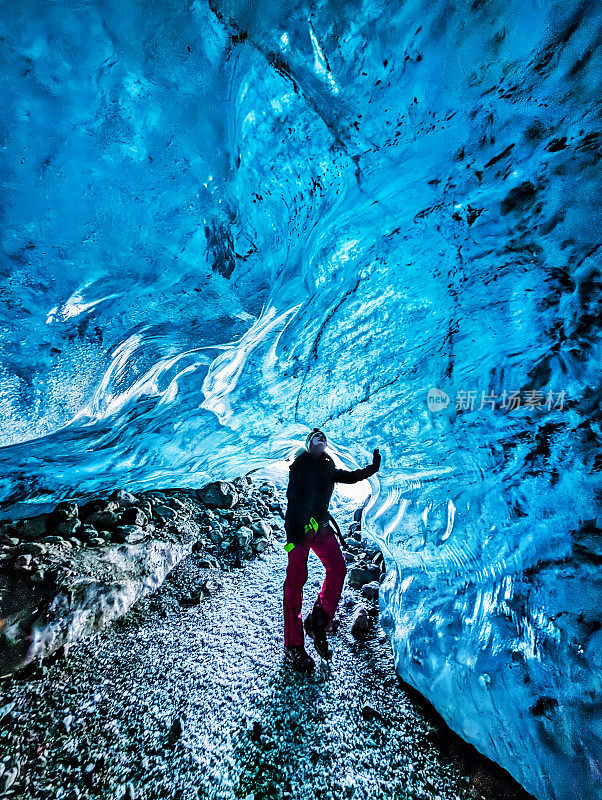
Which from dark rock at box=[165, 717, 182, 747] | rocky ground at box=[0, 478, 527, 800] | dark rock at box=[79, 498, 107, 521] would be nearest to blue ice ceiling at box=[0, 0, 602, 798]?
rocky ground at box=[0, 478, 527, 800]

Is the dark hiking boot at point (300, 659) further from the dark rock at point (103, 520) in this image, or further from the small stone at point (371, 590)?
the dark rock at point (103, 520)

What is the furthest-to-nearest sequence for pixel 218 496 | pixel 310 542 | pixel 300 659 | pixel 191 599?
pixel 218 496, pixel 191 599, pixel 310 542, pixel 300 659

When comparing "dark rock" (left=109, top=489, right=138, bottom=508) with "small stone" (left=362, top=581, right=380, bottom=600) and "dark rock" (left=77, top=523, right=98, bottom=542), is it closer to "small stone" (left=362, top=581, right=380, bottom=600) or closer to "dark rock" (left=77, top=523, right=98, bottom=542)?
"dark rock" (left=77, top=523, right=98, bottom=542)

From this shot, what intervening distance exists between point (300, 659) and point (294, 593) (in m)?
0.53

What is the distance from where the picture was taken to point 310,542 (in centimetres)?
247

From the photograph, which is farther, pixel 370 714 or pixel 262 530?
pixel 262 530

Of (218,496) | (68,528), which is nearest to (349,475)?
(218,496)

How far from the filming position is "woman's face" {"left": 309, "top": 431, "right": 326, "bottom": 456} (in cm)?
274

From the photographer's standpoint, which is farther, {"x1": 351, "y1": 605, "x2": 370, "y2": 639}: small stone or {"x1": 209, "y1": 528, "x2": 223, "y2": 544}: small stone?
{"x1": 209, "y1": 528, "x2": 223, "y2": 544}: small stone

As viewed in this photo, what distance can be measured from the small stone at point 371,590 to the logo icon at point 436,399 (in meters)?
2.28

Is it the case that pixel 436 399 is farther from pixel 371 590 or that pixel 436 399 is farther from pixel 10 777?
pixel 10 777

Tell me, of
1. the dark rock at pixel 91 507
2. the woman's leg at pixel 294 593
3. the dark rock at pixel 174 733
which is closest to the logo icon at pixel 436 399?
the woman's leg at pixel 294 593

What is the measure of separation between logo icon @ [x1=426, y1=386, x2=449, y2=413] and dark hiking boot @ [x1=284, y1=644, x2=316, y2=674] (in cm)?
249

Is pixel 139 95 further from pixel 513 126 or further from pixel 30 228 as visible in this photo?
pixel 513 126
